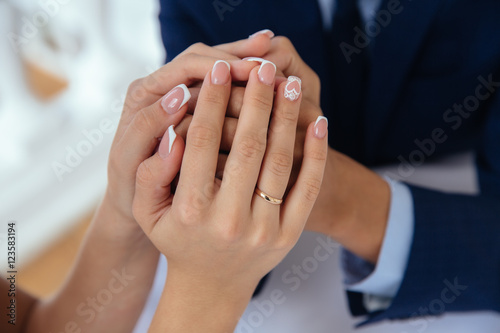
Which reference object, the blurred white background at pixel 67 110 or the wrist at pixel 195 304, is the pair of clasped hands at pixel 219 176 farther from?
the blurred white background at pixel 67 110

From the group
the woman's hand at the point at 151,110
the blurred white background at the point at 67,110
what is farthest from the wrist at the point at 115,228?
the blurred white background at the point at 67,110

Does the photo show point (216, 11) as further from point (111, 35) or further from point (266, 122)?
point (111, 35)

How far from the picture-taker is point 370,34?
2.60 ft

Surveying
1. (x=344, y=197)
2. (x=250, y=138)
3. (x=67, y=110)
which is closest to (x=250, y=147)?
(x=250, y=138)

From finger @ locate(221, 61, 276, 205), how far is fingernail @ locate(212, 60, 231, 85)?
0.03 meters

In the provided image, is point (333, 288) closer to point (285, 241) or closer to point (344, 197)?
point (344, 197)

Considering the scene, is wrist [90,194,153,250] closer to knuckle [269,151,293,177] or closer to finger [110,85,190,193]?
finger [110,85,190,193]

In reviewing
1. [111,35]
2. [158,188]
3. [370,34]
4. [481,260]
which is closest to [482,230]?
[481,260]

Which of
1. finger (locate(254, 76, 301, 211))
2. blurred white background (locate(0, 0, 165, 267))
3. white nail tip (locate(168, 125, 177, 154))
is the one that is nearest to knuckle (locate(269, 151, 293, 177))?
finger (locate(254, 76, 301, 211))

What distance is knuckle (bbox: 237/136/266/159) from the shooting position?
20.2 inches

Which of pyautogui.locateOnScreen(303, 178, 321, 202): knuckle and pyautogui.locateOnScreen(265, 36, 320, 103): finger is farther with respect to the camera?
pyautogui.locateOnScreen(265, 36, 320, 103): finger

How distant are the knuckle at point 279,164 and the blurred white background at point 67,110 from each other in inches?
37.0

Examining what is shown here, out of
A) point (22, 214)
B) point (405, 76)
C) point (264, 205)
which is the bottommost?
point (22, 214)

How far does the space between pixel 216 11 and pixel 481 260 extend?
0.50 metres
